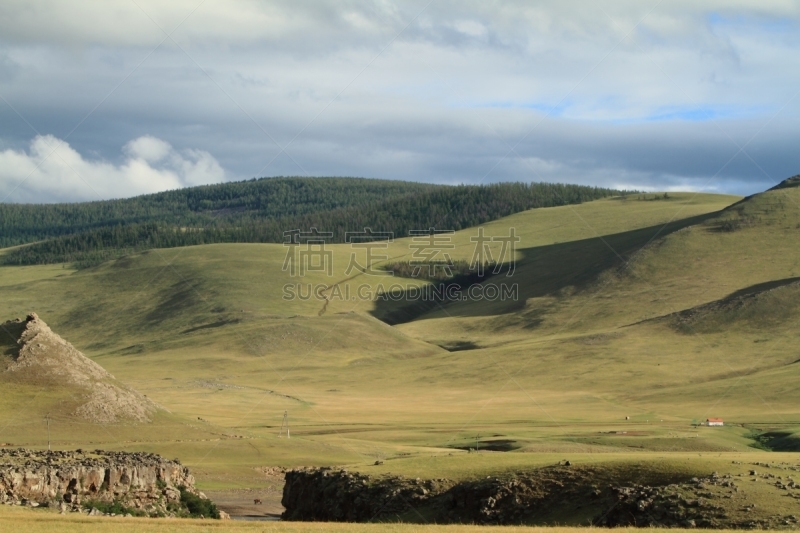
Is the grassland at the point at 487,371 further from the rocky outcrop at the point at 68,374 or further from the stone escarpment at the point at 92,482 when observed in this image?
the stone escarpment at the point at 92,482

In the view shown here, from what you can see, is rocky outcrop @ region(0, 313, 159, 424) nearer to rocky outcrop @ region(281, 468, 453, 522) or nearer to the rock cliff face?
the rock cliff face

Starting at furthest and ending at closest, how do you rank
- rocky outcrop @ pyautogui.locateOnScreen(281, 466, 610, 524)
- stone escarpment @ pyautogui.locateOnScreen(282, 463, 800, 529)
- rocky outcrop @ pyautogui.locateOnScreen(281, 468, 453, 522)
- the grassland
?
the grassland → rocky outcrop @ pyautogui.locateOnScreen(281, 468, 453, 522) → rocky outcrop @ pyautogui.locateOnScreen(281, 466, 610, 524) → stone escarpment @ pyautogui.locateOnScreen(282, 463, 800, 529)

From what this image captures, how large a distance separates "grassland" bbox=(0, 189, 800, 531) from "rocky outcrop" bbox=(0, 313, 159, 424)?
3.85ft

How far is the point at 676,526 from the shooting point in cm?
3075

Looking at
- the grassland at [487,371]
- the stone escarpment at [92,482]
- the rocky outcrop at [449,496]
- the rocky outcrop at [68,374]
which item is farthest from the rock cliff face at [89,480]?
the rocky outcrop at [68,374]

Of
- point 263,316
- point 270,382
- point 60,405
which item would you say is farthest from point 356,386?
point 60,405

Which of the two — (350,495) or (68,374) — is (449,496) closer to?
(350,495)

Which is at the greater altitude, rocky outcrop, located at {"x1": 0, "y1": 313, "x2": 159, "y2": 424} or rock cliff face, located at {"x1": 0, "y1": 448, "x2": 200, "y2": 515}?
rocky outcrop, located at {"x1": 0, "y1": 313, "x2": 159, "y2": 424}

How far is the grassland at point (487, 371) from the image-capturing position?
190 ft

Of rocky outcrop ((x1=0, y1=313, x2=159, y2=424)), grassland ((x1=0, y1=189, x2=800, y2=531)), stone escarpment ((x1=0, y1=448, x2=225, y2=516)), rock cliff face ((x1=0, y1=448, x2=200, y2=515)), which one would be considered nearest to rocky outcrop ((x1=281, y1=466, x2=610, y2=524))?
grassland ((x1=0, y1=189, x2=800, y2=531))

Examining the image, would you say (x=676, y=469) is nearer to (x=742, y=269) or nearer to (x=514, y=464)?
(x=514, y=464)

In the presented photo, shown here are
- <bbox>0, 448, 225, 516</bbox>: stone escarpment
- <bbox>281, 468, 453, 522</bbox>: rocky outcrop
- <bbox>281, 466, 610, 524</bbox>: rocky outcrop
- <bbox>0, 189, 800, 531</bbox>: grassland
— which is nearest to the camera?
<bbox>281, 466, 610, 524</bbox>: rocky outcrop

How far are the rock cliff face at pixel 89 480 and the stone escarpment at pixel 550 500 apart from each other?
618 centimetres

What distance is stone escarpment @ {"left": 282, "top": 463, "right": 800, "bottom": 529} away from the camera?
102 feet
